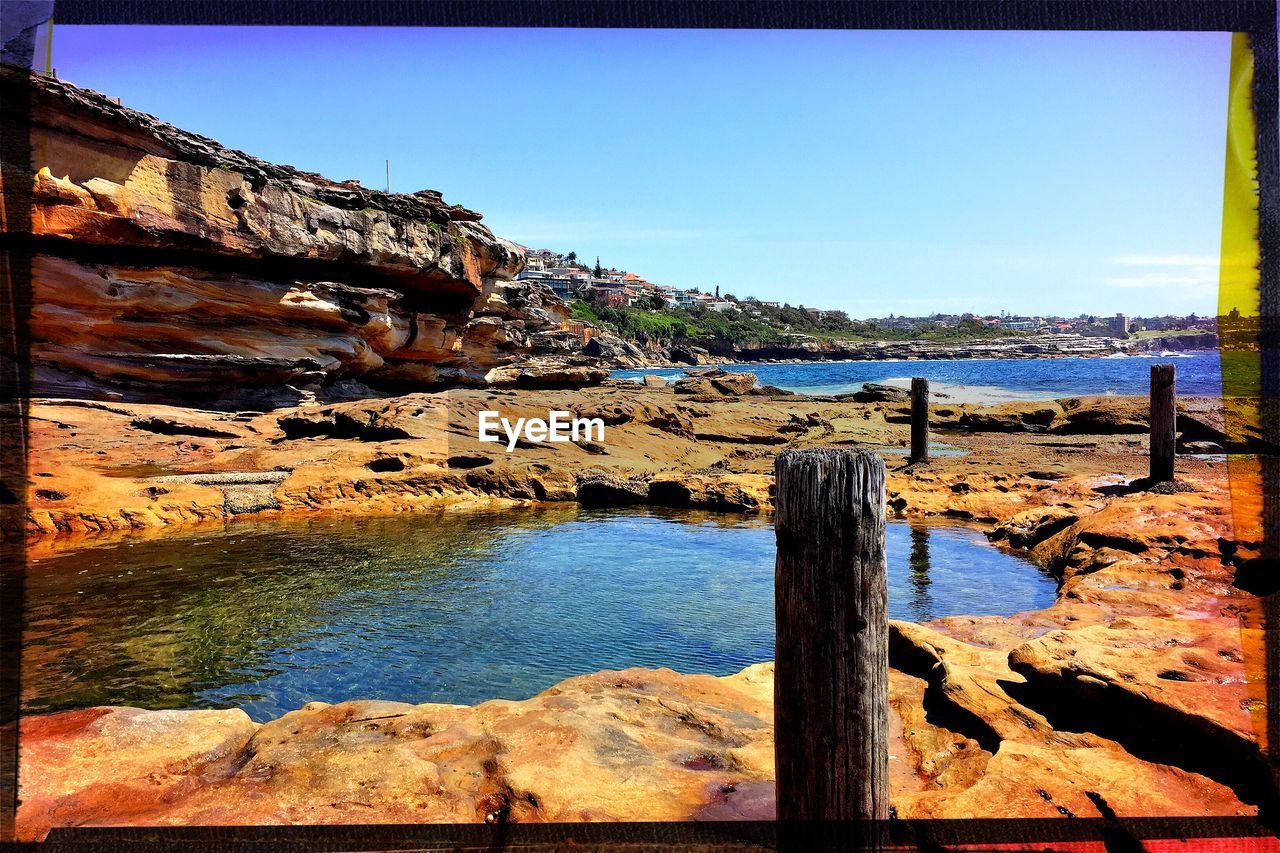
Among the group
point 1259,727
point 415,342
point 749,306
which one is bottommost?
point 1259,727

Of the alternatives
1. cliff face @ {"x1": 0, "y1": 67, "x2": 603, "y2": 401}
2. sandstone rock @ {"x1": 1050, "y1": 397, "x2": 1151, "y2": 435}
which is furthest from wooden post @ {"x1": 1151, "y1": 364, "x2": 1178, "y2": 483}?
cliff face @ {"x1": 0, "y1": 67, "x2": 603, "y2": 401}

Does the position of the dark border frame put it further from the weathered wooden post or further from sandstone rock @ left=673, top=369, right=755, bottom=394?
sandstone rock @ left=673, top=369, right=755, bottom=394

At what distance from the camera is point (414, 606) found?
8578 millimetres

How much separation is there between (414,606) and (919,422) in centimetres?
1229

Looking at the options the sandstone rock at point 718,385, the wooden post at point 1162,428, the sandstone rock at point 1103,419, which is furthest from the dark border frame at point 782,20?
the sandstone rock at point 718,385

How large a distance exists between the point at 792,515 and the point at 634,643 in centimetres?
530

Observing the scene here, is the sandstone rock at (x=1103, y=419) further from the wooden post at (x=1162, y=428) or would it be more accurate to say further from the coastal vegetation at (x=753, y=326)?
the coastal vegetation at (x=753, y=326)

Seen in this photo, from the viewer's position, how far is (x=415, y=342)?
83.9 feet

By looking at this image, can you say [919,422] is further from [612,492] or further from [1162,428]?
[612,492]

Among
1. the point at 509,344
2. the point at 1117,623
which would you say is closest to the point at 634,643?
the point at 1117,623

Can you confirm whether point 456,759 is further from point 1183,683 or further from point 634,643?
point 1183,683

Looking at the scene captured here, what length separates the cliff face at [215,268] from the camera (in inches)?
647

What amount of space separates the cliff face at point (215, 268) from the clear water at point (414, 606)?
773 centimetres

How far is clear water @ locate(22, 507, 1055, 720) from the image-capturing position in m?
6.51
